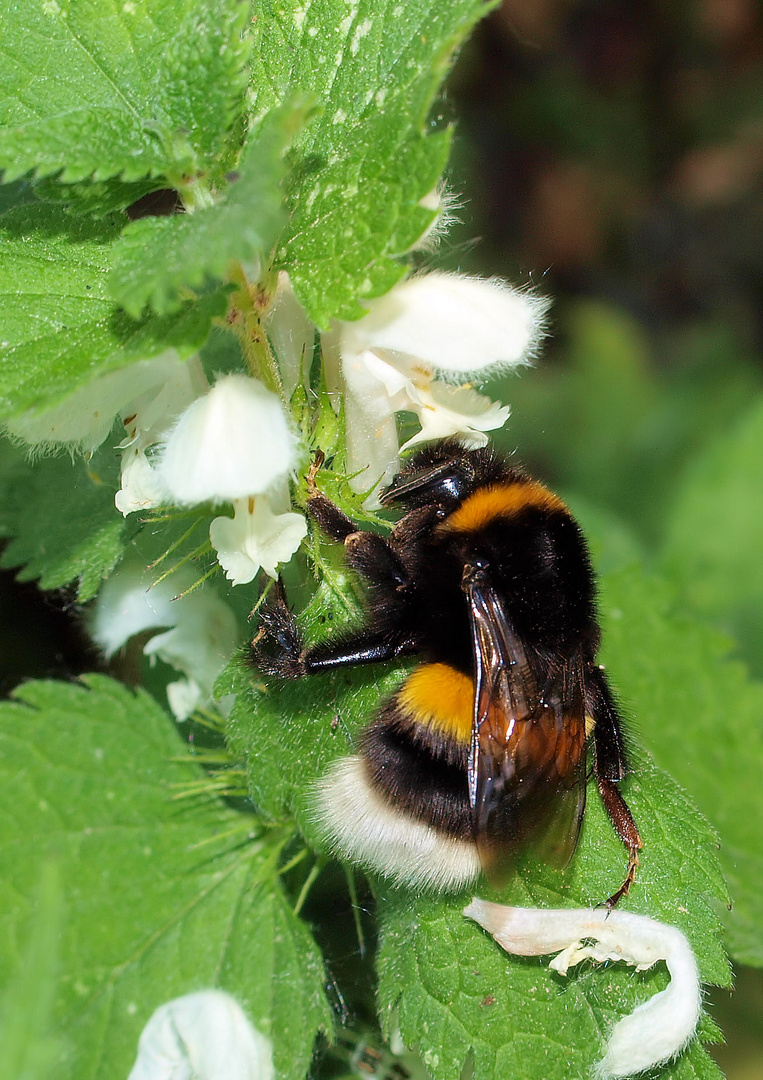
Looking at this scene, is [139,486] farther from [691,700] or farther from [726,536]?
[726,536]

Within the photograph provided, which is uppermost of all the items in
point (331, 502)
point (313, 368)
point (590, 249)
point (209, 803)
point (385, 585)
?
point (313, 368)

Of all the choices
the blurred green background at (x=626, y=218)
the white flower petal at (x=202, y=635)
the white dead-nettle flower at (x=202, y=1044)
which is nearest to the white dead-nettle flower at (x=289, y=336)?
the white flower petal at (x=202, y=635)

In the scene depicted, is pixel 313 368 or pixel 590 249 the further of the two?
pixel 590 249

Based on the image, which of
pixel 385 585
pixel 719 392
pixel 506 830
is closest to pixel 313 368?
pixel 385 585

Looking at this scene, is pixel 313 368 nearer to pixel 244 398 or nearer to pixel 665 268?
pixel 244 398

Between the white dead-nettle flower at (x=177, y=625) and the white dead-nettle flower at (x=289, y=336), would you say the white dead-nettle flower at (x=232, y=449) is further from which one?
the white dead-nettle flower at (x=177, y=625)

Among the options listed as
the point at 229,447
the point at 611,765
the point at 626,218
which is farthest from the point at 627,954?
the point at 626,218
